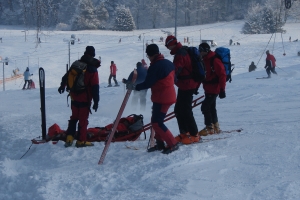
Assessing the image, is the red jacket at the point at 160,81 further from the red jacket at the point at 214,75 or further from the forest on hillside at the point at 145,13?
the forest on hillside at the point at 145,13

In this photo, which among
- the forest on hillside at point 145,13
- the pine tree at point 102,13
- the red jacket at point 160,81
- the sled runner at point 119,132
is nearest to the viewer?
the red jacket at point 160,81

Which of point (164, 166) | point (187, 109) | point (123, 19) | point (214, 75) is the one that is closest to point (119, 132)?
point (187, 109)

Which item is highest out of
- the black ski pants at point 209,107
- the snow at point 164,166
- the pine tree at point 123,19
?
the pine tree at point 123,19

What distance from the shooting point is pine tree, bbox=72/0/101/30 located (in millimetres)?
69875

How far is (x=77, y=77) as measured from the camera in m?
7.05

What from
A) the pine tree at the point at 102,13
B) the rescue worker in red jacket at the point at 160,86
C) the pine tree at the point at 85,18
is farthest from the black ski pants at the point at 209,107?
the pine tree at the point at 102,13

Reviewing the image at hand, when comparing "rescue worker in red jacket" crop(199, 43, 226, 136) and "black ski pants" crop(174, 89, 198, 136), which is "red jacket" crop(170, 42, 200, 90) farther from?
"rescue worker in red jacket" crop(199, 43, 226, 136)

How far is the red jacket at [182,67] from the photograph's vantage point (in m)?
6.45

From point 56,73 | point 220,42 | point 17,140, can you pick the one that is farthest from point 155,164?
point 220,42

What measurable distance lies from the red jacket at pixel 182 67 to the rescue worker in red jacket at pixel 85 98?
4.46ft

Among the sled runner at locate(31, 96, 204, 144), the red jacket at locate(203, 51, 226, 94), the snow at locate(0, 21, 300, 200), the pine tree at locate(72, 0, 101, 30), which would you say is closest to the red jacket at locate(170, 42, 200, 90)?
the red jacket at locate(203, 51, 226, 94)

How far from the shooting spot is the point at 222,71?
24.1 ft

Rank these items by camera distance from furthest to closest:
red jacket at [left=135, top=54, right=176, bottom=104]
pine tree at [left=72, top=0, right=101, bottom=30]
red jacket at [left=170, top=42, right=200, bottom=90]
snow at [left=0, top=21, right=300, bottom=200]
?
pine tree at [left=72, top=0, right=101, bottom=30], red jacket at [left=170, top=42, right=200, bottom=90], red jacket at [left=135, top=54, right=176, bottom=104], snow at [left=0, top=21, right=300, bottom=200]

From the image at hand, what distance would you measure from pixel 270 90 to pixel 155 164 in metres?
10.8
